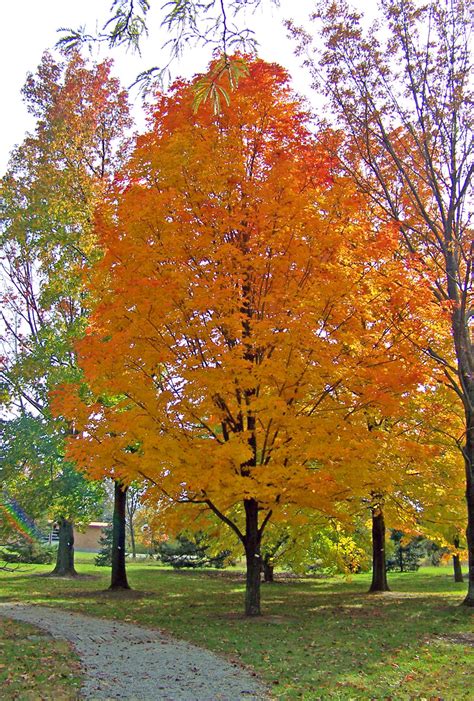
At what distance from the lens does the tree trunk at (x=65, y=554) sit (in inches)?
944

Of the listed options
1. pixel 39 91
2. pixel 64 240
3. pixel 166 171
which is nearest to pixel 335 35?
pixel 166 171

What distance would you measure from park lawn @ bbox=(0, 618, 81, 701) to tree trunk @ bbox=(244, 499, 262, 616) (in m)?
4.31

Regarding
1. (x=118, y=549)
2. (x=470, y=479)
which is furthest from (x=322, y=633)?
(x=118, y=549)

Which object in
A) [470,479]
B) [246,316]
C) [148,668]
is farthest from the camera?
[470,479]

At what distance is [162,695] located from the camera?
6.35 meters

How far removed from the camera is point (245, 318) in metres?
10.6

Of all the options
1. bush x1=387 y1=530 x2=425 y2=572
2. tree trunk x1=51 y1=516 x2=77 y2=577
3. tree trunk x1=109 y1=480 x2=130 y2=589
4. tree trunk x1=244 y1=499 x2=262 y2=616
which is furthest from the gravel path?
bush x1=387 y1=530 x2=425 y2=572

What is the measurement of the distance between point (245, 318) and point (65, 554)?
1789 centimetres

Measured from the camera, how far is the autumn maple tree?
10430 mm

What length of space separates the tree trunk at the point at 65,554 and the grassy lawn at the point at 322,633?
4566mm

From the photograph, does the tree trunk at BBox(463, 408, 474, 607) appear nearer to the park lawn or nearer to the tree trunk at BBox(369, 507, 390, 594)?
the tree trunk at BBox(369, 507, 390, 594)

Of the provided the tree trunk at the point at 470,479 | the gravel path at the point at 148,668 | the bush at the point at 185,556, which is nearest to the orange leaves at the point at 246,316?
the gravel path at the point at 148,668

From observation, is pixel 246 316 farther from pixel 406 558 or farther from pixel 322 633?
pixel 406 558

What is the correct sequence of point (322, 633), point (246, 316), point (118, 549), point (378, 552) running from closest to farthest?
point (322, 633) < point (246, 316) < point (118, 549) < point (378, 552)
